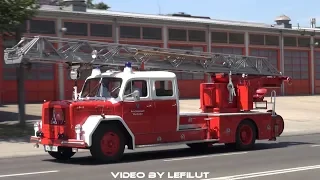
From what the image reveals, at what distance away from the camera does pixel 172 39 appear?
45031mm

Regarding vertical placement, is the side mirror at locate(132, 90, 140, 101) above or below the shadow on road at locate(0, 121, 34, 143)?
above

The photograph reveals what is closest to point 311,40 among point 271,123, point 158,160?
point 271,123

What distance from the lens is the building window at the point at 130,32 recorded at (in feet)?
138

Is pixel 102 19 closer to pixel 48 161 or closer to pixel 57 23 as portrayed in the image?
pixel 57 23

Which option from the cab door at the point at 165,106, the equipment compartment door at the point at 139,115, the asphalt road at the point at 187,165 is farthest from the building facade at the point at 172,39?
the equipment compartment door at the point at 139,115

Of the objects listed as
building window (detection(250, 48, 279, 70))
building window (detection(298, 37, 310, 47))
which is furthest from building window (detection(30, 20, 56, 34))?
building window (detection(298, 37, 310, 47))

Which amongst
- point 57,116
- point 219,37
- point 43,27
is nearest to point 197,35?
point 219,37

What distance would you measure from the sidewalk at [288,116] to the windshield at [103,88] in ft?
12.7

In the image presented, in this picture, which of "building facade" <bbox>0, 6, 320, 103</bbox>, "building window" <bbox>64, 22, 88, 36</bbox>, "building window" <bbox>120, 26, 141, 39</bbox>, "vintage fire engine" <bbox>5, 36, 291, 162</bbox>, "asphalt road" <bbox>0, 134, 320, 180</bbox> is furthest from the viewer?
"building window" <bbox>120, 26, 141, 39</bbox>

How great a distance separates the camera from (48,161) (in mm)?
15375

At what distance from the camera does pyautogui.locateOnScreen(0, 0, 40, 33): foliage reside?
2300 cm

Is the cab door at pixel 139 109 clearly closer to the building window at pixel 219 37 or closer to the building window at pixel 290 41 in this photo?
the building window at pixel 219 37

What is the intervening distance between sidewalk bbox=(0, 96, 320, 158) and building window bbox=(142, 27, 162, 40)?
5.64 meters

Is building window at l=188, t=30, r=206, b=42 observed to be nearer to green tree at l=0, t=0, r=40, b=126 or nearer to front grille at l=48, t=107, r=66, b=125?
green tree at l=0, t=0, r=40, b=126
